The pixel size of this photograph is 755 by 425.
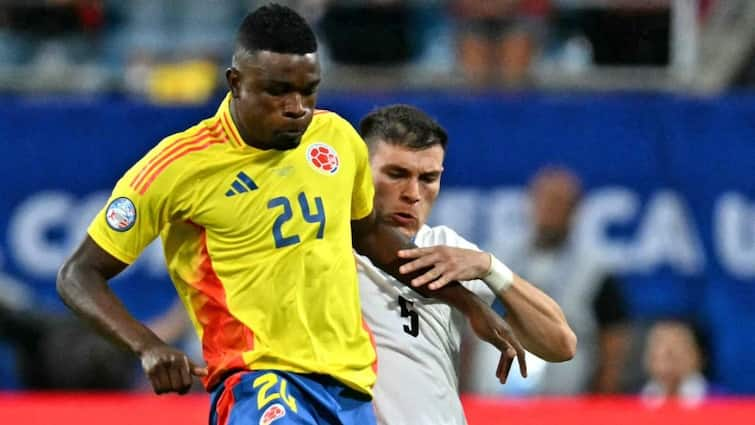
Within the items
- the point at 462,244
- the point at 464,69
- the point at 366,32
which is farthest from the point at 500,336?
the point at 366,32

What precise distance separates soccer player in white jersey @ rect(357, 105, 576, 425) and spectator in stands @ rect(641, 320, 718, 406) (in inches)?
132

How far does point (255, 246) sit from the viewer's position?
12.4ft

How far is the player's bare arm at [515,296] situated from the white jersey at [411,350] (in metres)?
0.14

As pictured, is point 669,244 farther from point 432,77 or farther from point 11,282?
point 11,282

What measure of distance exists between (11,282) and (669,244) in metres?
3.45

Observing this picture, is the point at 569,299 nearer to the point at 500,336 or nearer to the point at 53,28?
the point at 500,336

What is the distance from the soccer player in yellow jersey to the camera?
147 inches

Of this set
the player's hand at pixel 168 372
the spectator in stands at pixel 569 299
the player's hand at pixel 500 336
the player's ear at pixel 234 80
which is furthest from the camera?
the spectator in stands at pixel 569 299

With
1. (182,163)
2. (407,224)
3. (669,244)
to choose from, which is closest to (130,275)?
(669,244)

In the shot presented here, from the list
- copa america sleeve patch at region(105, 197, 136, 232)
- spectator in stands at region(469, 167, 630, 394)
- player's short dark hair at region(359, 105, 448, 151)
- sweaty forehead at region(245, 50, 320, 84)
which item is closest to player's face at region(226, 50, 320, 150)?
sweaty forehead at region(245, 50, 320, 84)

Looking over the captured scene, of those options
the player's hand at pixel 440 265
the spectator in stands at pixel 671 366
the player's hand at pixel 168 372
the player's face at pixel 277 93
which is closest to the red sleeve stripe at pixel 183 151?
the player's face at pixel 277 93

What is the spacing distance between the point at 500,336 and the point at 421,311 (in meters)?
0.41

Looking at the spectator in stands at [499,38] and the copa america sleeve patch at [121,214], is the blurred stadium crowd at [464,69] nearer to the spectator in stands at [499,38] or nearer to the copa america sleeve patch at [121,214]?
the spectator in stands at [499,38]

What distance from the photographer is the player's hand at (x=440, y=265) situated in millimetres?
4105
